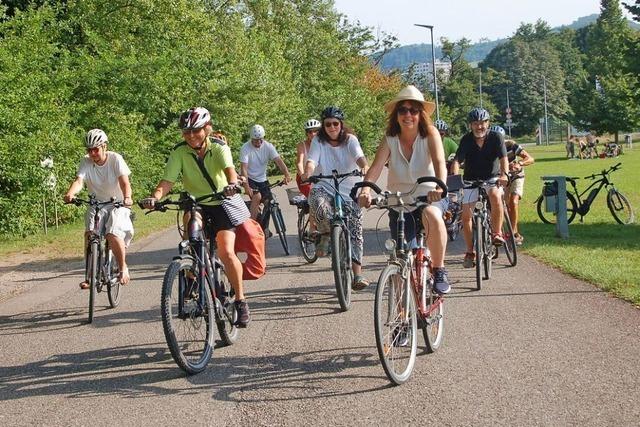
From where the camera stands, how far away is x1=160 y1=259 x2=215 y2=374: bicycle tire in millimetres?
5789

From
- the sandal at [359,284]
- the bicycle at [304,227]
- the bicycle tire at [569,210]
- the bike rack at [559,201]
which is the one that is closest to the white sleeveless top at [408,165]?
the sandal at [359,284]

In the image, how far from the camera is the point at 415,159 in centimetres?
649

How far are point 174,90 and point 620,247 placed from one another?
17383 millimetres

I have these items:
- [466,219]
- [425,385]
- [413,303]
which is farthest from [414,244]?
[466,219]

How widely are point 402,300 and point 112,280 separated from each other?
4.12 meters

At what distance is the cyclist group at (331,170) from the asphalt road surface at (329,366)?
0.56 m

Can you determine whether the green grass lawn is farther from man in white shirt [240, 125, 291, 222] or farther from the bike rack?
man in white shirt [240, 125, 291, 222]

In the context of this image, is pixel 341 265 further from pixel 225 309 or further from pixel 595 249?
pixel 595 249

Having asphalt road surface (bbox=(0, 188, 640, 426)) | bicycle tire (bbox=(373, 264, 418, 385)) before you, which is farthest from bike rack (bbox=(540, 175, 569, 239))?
bicycle tire (bbox=(373, 264, 418, 385))

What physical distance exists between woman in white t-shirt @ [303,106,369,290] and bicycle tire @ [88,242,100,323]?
2.20 meters

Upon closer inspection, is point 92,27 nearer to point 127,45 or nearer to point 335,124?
Result: point 127,45

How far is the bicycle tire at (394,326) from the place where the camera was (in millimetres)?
5371

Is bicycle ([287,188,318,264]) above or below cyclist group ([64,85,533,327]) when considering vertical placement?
below

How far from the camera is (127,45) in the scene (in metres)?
28.7
